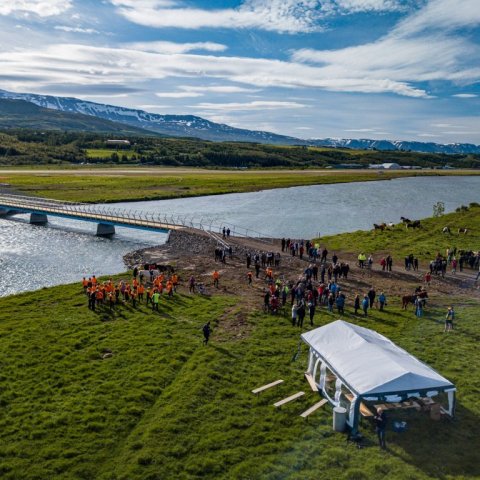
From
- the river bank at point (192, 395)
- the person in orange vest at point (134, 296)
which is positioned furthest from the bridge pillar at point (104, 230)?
the person in orange vest at point (134, 296)

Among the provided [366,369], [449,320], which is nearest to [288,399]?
[366,369]

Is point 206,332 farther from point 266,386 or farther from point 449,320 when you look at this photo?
point 449,320

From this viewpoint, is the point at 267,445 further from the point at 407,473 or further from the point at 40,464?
the point at 40,464

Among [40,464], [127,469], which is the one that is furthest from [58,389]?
[127,469]

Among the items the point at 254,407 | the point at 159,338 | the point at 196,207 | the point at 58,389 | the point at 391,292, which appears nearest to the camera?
the point at 254,407

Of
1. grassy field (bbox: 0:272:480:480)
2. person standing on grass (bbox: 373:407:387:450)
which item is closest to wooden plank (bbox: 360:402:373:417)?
grassy field (bbox: 0:272:480:480)

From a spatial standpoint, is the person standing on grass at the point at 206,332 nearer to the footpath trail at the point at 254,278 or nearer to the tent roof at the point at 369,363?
the footpath trail at the point at 254,278

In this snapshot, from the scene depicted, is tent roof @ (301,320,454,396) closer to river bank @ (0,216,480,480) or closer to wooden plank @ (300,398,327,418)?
wooden plank @ (300,398,327,418)
